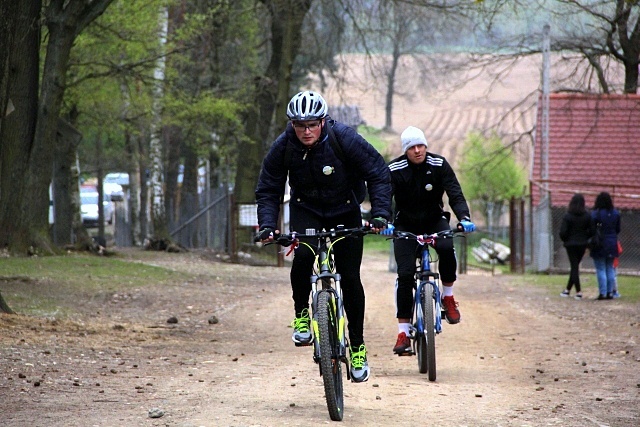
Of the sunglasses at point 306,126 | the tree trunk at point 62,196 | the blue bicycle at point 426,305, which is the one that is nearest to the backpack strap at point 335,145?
the sunglasses at point 306,126

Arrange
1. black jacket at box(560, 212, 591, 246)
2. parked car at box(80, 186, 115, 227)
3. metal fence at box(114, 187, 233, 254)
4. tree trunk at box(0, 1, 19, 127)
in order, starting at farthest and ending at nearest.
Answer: parked car at box(80, 186, 115, 227)
metal fence at box(114, 187, 233, 254)
black jacket at box(560, 212, 591, 246)
tree trunk at box(0, 1, 19, 127)

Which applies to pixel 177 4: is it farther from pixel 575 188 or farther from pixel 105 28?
pixel 575 188

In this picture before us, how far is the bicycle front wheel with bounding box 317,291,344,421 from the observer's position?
280 inches

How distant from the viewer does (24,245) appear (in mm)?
19266

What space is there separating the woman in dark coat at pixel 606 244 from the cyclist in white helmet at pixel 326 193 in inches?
462

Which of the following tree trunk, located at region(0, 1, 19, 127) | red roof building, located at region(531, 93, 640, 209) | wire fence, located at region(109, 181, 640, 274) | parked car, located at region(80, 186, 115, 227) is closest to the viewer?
tree trunk, located at region(0, 1, 19, 127)

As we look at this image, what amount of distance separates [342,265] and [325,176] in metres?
0.61

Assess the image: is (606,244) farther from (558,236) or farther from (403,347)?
(403,347)

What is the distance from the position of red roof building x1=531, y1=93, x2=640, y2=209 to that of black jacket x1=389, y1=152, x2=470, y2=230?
68.6 ft

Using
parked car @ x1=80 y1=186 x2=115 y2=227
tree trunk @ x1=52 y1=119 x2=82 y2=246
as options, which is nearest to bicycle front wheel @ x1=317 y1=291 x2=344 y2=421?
tree trunk @ x1=52 y1=119 x2=82 y2=246

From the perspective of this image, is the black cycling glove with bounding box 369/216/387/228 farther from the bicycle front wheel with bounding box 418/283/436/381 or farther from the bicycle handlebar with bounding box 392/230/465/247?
the bicycle front wheel with bounding box 418/283/436/381

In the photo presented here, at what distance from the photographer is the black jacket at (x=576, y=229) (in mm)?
19016

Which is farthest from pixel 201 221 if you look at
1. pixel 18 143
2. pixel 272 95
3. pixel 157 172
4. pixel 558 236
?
pixel 18 143

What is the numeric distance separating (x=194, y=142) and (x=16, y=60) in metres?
18.9
